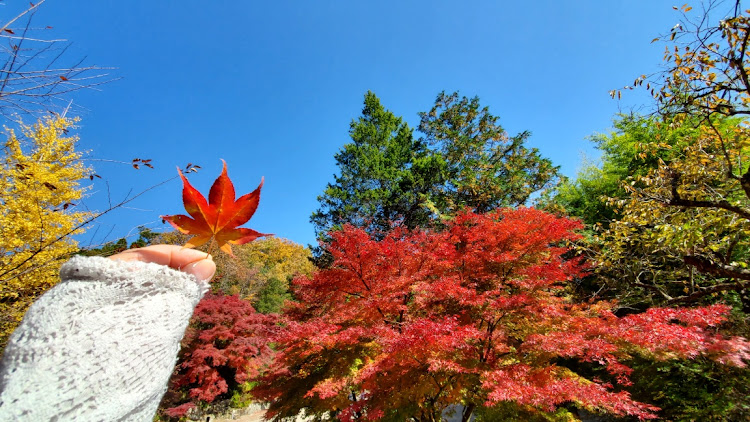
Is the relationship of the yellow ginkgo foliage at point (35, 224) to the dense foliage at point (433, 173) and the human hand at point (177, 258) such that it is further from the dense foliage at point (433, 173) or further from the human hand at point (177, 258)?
the dense foliage at point (433, 173)

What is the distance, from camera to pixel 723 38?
3.13 meters

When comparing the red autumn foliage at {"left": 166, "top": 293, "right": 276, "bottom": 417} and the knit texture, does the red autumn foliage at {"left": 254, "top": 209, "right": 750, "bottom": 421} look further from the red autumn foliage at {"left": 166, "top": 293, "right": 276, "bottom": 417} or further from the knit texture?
the red autumn foliage at {"left": 166, "top": 293, "right": 276, "bottom": 417}

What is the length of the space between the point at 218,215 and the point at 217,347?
12.7 meters

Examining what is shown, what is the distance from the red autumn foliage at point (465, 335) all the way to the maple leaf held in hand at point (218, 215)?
3.60m

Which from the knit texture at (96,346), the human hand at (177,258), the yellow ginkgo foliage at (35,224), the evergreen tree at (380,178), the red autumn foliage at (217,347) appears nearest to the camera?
the knit texture at (96,346)

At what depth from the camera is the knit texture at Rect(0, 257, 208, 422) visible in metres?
0.44

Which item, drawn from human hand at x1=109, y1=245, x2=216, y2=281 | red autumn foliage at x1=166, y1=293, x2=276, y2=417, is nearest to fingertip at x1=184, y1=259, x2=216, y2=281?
human hand at x1=109, y1=245, x2=216, y2=281

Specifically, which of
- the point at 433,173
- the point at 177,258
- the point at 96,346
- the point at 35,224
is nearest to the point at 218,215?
the point at 177,258

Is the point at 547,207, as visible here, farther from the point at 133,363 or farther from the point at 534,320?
the point at 133,363

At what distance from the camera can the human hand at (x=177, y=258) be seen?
63 cm

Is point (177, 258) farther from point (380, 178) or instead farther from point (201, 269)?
point (380, 178)

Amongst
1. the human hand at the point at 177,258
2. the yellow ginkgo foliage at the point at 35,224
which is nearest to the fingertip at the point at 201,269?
the human hand at the point at 177,258

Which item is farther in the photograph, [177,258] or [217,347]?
[217,347]

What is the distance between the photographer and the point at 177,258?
2.11ft
